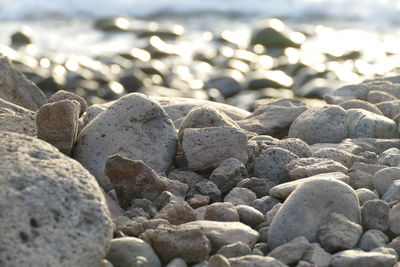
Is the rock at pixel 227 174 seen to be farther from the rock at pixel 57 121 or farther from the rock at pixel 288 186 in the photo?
the rock at pixel 57 121

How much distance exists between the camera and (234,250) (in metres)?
3.40

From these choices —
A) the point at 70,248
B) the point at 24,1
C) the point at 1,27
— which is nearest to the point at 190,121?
the point at 70,248

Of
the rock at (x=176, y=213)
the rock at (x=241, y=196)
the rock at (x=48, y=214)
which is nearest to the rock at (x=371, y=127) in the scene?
the rock at (x=241, y=196)

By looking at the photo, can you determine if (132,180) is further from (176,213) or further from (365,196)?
(365,196)

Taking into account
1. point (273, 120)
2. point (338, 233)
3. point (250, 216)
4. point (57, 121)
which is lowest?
point (273, 120)

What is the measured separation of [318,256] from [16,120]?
1.79m

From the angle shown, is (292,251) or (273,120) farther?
(273,120)

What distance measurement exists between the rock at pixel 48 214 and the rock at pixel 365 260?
893mm

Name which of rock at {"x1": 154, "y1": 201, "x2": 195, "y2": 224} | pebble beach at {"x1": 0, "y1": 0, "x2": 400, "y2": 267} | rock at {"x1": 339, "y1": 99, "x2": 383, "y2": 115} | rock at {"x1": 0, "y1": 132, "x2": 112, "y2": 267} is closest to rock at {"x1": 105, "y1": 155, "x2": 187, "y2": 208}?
pebble beach at {"x1": 0, "y1": 0, "x2": 400, "y2": 267}

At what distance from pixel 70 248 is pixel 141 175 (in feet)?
3.74

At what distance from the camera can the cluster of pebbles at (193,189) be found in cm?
301

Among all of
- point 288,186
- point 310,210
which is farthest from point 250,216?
point 310,210

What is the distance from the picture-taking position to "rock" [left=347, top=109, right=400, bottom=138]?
5375 millimetres

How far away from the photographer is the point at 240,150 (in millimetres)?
4516
